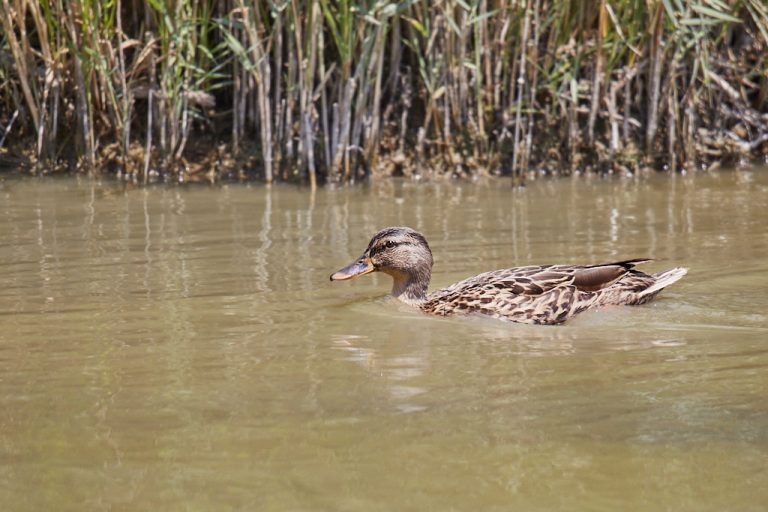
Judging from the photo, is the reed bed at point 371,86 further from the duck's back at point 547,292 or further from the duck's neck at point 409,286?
the duck's back at point 547,292

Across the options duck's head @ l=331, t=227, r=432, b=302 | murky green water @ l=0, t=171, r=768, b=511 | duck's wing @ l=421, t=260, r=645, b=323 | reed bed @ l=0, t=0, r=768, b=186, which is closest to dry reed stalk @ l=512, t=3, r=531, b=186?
reed bed @ l=0, t=0, r=768, b=186

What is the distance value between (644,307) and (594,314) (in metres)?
0.33

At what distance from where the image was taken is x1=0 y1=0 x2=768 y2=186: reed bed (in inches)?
434

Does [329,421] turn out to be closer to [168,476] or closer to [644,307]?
[168,476]

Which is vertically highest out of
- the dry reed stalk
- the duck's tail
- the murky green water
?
the dry reed stalk

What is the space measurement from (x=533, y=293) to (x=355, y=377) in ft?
5.69

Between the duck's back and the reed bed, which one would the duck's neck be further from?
the reed bed

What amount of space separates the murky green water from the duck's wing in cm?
15

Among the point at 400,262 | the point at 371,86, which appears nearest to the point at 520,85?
the point at 371,86

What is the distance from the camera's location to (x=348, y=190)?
11086 millimetres

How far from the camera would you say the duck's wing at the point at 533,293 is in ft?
21.7

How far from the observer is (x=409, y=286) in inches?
280

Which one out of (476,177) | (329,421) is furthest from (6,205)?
(329,421)

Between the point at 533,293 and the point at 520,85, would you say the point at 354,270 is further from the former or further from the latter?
the point at 520,85
